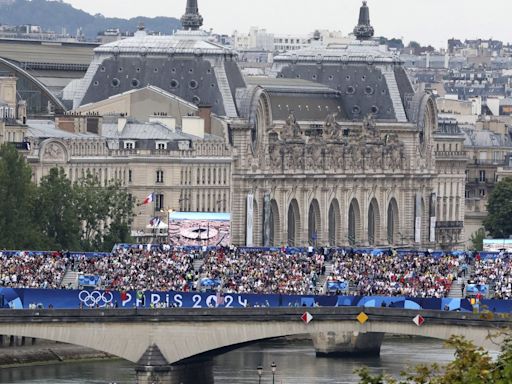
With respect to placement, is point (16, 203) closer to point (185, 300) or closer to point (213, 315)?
point (185, 300)

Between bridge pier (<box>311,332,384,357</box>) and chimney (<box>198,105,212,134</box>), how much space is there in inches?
1575

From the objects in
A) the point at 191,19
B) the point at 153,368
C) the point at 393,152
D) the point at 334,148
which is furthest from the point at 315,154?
the point at 153,368

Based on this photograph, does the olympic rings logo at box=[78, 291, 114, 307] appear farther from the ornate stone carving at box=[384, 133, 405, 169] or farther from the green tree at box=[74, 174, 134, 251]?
the ornate stone carving at box=[384, 133, 405, 169]

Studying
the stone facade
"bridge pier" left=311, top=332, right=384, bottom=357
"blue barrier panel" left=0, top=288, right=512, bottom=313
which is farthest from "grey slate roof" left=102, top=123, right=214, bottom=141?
"blue barrier panel" left=0, top=288, right=512, bottom=313

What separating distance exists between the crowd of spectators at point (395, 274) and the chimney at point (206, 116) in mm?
53455

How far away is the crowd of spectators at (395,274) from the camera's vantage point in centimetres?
11056

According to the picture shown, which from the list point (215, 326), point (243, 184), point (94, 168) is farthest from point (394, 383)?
point (243, 184)

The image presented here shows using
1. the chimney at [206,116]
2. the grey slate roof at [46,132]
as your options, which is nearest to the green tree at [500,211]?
the chimney at [206,116]

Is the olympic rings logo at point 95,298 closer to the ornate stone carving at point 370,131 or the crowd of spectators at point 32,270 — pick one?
the crowd of spectators at point 32,270

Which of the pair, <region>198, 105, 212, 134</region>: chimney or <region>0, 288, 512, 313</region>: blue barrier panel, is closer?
<region>0, 288, 512, 313</region>: blue barrier panel

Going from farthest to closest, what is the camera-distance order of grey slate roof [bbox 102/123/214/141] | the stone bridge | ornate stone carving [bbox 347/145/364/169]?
ornate stone carving [bbox 347/145/364/169] < grey slate roof [bbox 102/123/214/141] < the stone bridge

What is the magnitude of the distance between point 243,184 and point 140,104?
252 inches

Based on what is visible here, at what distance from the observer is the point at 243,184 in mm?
172125

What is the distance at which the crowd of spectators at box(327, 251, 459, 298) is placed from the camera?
363 ft
